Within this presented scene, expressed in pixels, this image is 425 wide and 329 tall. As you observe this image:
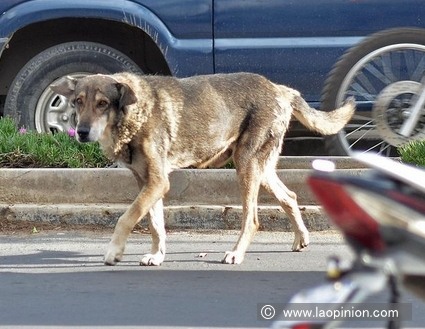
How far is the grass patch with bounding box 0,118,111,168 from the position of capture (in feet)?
27.8

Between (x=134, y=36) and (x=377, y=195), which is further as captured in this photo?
(x=134, y=36)

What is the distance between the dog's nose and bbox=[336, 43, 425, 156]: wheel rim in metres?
2.45

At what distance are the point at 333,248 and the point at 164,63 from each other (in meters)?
2.50

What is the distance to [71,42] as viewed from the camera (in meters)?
8.74

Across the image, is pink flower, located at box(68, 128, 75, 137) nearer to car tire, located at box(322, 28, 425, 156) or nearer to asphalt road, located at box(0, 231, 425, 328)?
asphalt road, located at box(0, 231, 425, 328)

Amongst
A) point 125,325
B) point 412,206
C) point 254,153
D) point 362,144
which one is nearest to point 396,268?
point 412,206

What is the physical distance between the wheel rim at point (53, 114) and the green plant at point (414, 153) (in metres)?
2.74

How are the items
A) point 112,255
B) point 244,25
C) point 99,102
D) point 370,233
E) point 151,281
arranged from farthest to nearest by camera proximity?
point 244,25 → point 99,102 → point 112,255 → point 151,281 → point 370,233

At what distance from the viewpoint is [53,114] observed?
348 inches

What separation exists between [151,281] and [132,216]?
0.49 meters

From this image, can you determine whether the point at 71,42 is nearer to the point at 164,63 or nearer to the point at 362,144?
the point at 164,63

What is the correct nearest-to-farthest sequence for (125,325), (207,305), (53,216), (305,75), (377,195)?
(377,195)
(125,325)
(207,305)
(53,216)
(305,75)

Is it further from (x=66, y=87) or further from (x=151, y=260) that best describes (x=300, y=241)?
(x=66, y=87)

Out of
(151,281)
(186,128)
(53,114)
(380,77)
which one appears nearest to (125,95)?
(186,128)
